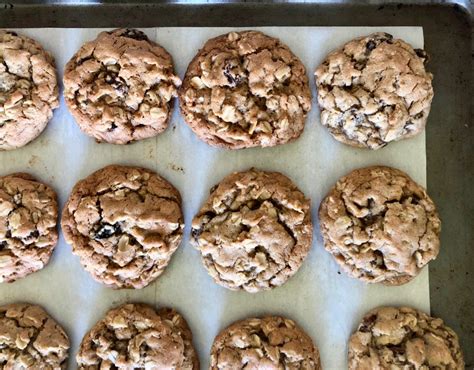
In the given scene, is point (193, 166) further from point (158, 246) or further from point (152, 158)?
point (158, 246)

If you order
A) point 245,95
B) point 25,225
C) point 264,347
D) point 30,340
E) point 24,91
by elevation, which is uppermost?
point 245,95

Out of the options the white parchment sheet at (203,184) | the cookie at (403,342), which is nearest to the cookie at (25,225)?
the white parchment sheet at (203,184)

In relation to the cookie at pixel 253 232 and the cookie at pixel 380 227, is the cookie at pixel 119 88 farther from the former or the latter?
the cookie at pixel 380 227

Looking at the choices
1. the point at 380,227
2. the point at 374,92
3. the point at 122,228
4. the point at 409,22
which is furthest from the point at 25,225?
the point at 409,22

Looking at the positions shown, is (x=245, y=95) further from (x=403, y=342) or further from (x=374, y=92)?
(x=403, y=342)

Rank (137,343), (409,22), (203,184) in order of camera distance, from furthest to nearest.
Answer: (409,22), (203,184), (137,343)

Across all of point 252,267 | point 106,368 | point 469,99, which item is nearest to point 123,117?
point 252,267
